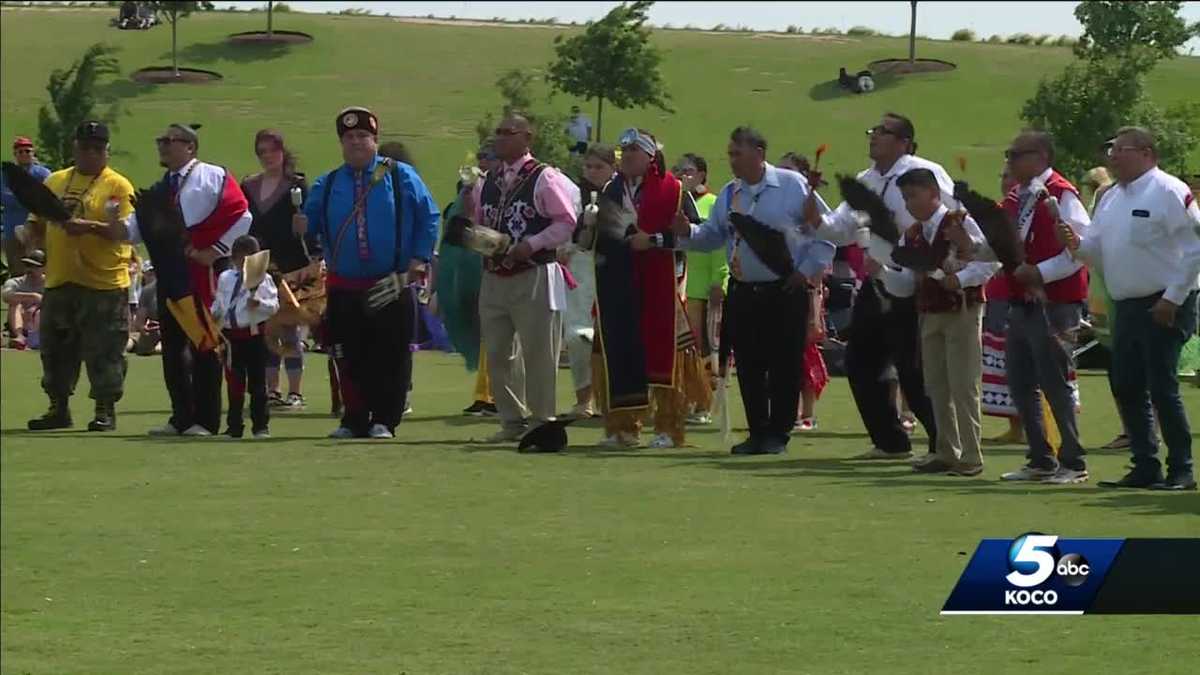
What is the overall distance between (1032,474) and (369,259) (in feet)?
13.5

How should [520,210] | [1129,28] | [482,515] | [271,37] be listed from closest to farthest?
[482,515], [271,37], [520,210], [1129,28]

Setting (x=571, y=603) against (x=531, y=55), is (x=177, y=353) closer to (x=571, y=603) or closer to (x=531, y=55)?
(x=531, y=55)

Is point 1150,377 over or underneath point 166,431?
over

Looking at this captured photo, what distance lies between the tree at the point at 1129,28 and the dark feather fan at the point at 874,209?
1627mm

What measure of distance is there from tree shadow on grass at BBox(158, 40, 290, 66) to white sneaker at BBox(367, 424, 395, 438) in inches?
86.7

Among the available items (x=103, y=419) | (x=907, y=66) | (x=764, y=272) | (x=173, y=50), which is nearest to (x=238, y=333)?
(x=103, y=419)

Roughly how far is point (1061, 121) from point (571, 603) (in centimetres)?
1081

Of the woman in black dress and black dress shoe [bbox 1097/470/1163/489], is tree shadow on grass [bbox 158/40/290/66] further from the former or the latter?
black dress shoe [bbox 1097/470/1163/489]

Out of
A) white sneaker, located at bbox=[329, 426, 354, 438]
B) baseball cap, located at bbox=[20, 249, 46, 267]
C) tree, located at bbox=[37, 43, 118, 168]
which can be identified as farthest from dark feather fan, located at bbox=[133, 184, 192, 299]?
white sneaker, located at bbox=[329, 426, 354, 438]

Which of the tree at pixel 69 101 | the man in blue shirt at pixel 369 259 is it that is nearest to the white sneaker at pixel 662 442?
the man in blue shirt at pixel 369 259

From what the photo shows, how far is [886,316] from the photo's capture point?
13492mm

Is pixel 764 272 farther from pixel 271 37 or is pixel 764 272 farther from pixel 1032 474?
pixel 271 37

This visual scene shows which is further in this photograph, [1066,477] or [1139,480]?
[1066,477]

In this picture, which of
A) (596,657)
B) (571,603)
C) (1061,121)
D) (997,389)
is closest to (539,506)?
(571,603)
